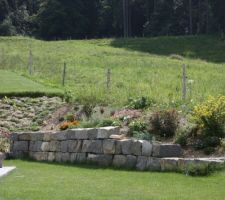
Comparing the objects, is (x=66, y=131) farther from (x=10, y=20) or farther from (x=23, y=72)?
(x=10, y=20)

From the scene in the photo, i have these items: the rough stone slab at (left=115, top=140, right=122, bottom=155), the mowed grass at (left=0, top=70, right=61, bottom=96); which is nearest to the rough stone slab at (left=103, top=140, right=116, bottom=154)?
the rough stone slab at (left=115, top=140, right=122, bottom=155)

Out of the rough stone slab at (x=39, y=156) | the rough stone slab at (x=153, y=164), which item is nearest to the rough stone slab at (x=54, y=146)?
the rough stone slab at (x=39, y=156)

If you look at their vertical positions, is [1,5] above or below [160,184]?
above

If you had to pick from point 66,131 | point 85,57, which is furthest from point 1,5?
point 66,131

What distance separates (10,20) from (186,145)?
6908cm

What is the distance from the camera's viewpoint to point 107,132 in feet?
48.4

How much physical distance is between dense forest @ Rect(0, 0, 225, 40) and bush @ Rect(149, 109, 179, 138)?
53.9 m

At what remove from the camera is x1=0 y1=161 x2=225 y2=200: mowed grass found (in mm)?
9930

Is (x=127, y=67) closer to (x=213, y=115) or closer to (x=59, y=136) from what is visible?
(x=59, y=136)

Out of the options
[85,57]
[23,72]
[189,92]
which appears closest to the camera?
[189,92]

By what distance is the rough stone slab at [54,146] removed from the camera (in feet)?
53.6

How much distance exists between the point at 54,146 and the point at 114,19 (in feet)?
207

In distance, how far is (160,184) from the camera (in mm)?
11133

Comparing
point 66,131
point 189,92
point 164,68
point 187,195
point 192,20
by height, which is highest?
point 192,20
